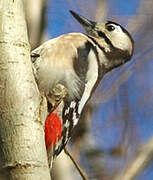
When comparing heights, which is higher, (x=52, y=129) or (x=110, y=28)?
(x=110, y=28)

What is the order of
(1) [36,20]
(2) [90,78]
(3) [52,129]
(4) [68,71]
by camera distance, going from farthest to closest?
(1) [36,20], (2) [90,78], (4) [68,71], (3) [52,129]

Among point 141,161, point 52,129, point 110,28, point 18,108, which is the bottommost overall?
point 141,161

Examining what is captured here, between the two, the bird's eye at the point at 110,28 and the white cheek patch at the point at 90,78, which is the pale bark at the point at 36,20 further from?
the white cheek patch at the point at 90,78

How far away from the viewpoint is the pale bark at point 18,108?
1478 millimetres

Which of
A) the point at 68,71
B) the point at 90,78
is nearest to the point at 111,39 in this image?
the point at 90,78

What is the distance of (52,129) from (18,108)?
1.01 m

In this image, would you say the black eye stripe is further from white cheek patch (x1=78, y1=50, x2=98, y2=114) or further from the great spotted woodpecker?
white cheek patch (x1=78, y1=50, x2=98, y2=114)

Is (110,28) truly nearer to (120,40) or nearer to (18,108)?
(120,40)

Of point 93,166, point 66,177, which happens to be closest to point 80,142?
point 93,166

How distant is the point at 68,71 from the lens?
2730mm

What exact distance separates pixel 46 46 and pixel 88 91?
0.38 metres

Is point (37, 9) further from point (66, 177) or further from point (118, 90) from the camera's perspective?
point (66, 177)

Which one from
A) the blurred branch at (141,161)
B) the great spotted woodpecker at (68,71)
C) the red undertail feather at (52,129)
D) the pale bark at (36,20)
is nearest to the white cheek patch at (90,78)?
the great spotted woodpecker at (68,71)

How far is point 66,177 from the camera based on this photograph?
3.58 metres
